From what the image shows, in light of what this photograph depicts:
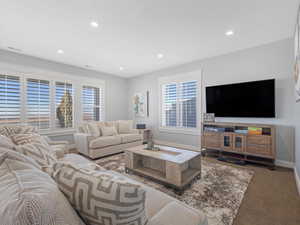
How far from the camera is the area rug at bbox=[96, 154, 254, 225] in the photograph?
165 centimetres

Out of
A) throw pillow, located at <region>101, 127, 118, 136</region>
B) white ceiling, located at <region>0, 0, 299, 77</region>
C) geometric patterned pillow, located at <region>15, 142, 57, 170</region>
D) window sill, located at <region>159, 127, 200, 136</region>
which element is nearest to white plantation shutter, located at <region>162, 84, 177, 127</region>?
window sill, located at <region>159, 127, 200, 136</region>

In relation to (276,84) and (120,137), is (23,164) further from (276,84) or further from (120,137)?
(276,84)

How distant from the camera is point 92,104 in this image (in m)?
5.18

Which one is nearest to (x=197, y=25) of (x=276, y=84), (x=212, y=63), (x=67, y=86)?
(x=212, y=63)

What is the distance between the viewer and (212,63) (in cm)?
395

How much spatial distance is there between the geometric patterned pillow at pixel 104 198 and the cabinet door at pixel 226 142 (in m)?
3.22

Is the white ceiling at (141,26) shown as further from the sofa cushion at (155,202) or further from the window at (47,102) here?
the sofa cushion at (155,202)

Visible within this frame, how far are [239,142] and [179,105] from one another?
200 centimetres

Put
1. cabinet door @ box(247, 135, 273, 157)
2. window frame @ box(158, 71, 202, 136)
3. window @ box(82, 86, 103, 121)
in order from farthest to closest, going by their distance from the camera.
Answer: window @ box(82, 86, 103, 121)
window frame @ box(158, 71, 202, 136)
cabinet door @ box(247, 135, 273, 157)

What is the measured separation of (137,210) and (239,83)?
3.71 meters

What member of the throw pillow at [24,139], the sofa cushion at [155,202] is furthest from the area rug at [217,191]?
the throw pillow at [24,139]

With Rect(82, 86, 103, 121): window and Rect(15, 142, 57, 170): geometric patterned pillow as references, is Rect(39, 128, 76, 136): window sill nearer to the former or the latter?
Rect(82, 86, 103, 121): window

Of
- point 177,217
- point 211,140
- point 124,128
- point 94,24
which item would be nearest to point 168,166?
point 177,217

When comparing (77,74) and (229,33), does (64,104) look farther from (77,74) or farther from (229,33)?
(229,33)
